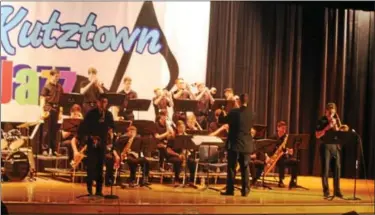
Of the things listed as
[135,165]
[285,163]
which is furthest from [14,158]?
[285,163]

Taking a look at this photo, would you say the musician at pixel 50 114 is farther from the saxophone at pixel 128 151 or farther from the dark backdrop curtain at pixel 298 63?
the dark backdrop curtain at pixel 298 63

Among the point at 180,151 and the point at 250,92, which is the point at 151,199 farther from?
the point at 250,92

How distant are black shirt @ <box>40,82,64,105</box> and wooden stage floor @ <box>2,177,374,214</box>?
1198 millimetres

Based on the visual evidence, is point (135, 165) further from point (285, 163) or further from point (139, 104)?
point (285, 163)

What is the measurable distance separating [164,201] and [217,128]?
1.94 metres

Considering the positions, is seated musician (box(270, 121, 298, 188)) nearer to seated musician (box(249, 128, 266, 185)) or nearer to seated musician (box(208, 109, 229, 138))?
seated musician (box(249, 128, 266, 185))

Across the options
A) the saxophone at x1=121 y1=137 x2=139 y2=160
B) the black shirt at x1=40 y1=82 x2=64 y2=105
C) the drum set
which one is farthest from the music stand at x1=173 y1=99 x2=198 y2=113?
the drum set

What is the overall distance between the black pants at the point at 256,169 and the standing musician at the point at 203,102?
973 mm

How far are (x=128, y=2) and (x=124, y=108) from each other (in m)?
1.80

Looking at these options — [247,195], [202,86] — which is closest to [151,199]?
[247,195]

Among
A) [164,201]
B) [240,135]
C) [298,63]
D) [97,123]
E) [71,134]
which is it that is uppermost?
[298,63]

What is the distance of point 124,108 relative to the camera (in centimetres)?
845

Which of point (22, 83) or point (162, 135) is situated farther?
point (22, 83)

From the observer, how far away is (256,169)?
27.6 feet
